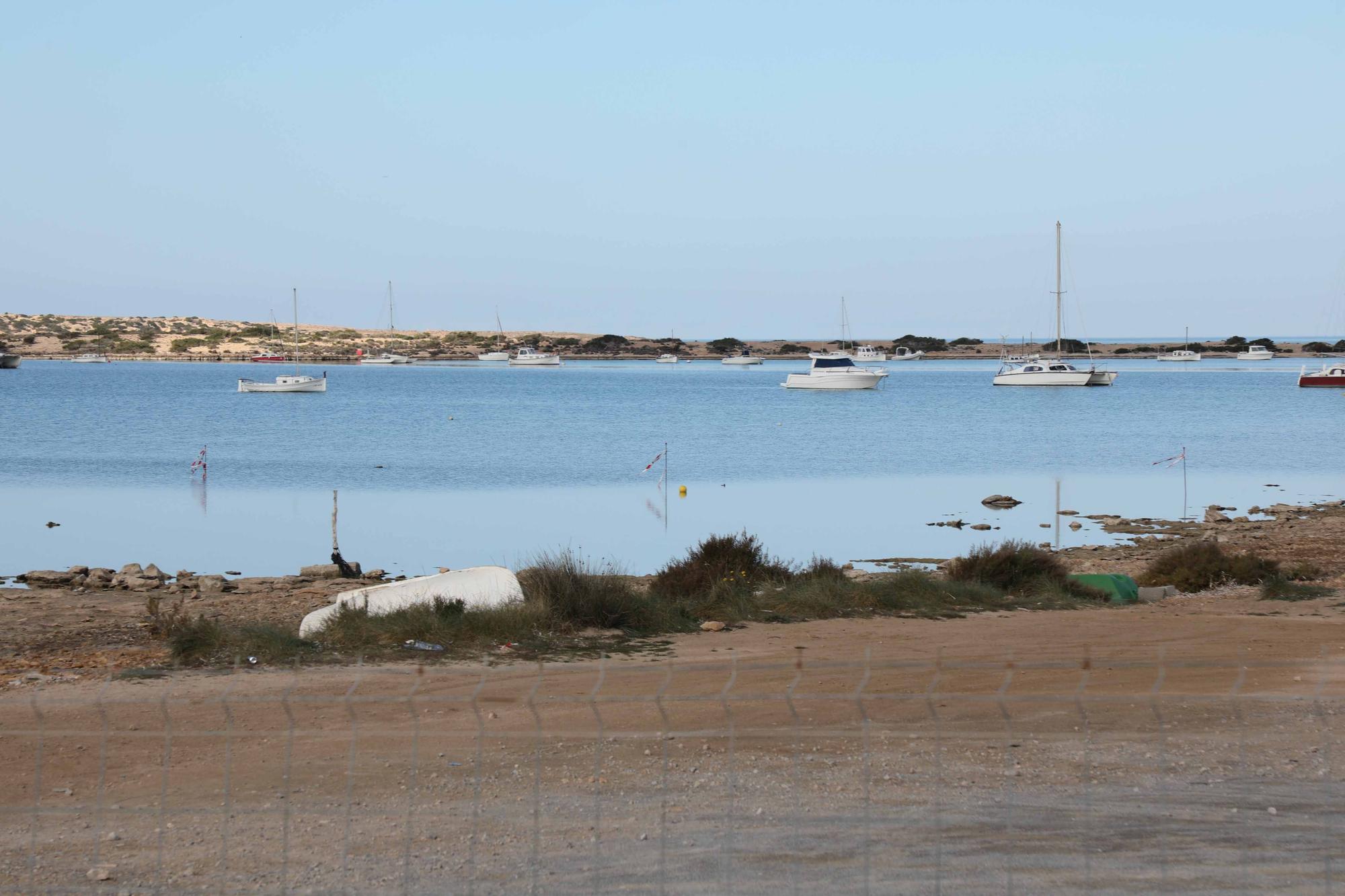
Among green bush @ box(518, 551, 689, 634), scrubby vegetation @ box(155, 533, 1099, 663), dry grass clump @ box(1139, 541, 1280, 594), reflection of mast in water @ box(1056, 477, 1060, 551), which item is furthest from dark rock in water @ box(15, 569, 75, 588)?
reflection of mast in water @ box(1056, 477, 1060, 551)

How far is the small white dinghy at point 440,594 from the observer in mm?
12880

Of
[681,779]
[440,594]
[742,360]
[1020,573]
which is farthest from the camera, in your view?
[742,360]

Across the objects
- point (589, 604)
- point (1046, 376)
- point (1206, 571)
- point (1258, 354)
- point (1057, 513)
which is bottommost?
point (1057, 513)

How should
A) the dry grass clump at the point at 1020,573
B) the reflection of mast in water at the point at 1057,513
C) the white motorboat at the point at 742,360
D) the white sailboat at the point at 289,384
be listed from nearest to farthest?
1. the dry grass clump at the point at 1020,573
2. the reflection of mast in water at the point at 1057,513
3. the white sailboat at the point at 289,384
4. the white motorboat at the point at 742,360

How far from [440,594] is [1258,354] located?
175m

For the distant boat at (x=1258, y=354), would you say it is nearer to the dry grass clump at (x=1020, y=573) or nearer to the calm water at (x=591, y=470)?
the calm water at (x=591, y=470)

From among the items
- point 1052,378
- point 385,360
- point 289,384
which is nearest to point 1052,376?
point 1052,378

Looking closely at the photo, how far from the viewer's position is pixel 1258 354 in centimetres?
16938

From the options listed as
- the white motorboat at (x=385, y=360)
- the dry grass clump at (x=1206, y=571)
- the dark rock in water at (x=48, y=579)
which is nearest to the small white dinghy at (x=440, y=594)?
the dark rock in water at (x=48, y=579)

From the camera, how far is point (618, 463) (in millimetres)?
43344

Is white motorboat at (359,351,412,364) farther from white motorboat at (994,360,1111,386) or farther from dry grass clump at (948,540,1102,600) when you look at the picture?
dry grass clump at (948,540,1102,600)

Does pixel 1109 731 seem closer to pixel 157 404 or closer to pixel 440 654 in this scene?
pixel 440 654

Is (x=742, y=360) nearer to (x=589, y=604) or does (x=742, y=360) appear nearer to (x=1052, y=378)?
(x=1052, y=378)

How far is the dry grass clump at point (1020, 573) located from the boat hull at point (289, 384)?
257ft
